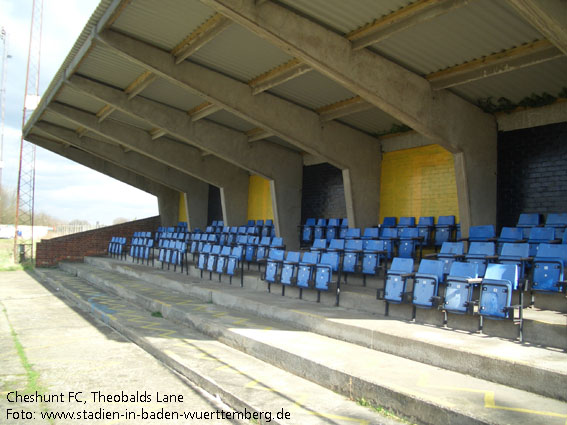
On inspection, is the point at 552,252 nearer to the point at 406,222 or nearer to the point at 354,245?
the point at 354,245

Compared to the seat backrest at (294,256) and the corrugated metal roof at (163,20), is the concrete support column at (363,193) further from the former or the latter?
the corrugated metal roof at (163,20)

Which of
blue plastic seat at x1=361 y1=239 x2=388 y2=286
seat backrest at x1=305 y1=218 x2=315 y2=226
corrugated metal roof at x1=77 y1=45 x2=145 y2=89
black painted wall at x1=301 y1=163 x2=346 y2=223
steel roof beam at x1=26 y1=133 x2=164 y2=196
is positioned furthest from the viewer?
steel roof beam at x1=26 y1=133 x2=164 y2=196

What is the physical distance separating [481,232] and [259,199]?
40.3 ft

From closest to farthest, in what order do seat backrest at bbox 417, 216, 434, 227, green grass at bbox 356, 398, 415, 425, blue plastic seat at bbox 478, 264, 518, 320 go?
green grass at bbox 356, 398, 415, 425, blue plastic seat at bbox 478, 264, 518, 320, seat backrest at bbox 417, 216, 434, 227

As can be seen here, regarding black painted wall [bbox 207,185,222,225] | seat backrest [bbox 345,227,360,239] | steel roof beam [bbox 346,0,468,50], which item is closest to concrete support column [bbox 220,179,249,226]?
black painted wall [bbox 207,185,222,225]

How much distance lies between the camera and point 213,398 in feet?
17.7

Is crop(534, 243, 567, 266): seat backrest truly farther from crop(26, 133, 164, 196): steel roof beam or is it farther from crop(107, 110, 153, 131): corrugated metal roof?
crop(26, 133, 164, 196): steel roof beam

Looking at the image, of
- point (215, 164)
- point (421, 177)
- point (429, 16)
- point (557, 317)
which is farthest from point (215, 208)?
point (557, 317)

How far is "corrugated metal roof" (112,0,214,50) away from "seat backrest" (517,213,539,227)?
7.60m

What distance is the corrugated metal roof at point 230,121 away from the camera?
619 inches

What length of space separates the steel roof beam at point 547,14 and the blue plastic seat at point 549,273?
2.96 meters

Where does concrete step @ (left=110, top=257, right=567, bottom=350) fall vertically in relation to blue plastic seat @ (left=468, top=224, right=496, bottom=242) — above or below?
below

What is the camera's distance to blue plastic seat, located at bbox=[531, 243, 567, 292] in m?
6.52

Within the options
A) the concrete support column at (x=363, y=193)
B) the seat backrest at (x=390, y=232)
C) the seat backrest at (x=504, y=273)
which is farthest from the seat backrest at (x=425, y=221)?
the seat backrest at (x=504, y=273)
